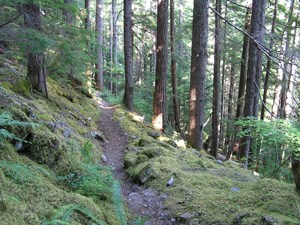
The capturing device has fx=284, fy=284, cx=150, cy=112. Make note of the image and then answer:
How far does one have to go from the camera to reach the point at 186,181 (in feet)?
17.9

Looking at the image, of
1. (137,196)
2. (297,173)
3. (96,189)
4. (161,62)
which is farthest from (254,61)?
(96,189)

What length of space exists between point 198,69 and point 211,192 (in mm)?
5316

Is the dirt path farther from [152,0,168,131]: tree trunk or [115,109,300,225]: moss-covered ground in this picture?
[152,0,168,131]: tree trunk

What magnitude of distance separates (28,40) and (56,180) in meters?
2.50

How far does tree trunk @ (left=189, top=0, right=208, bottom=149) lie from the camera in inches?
352

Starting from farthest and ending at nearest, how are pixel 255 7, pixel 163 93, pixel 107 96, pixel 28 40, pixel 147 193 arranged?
pixel 107 96 → pixel 163 93 → pixel 255 7 → pixel 147 193 → pixel 28 40

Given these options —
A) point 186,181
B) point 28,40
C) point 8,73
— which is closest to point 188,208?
point 186,181

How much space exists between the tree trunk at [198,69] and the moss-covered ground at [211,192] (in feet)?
8.24

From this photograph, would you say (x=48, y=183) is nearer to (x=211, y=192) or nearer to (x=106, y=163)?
(x=211, y=192)

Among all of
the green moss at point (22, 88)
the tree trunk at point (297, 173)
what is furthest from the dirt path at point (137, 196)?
the green moss at point (22, 88)

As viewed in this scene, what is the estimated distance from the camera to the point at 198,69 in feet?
30.9

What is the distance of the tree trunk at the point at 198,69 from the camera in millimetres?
8938

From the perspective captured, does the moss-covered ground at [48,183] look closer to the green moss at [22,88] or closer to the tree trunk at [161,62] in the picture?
the green moss at [22,88]

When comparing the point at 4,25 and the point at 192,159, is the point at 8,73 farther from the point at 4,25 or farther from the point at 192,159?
the point at 192,159
